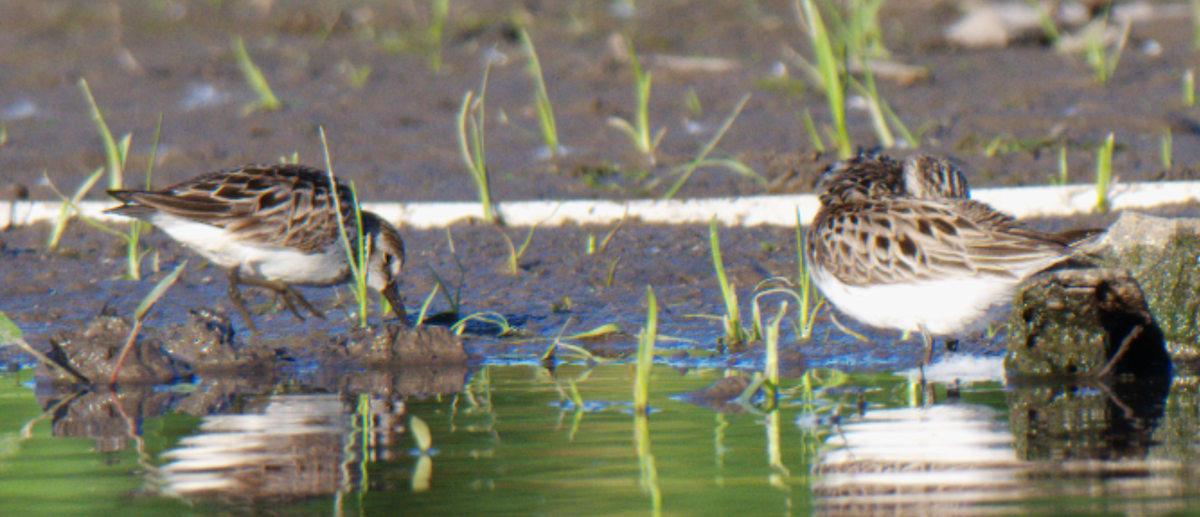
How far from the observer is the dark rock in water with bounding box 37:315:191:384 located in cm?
614

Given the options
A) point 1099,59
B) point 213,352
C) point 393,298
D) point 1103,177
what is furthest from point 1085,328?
point 1099,59

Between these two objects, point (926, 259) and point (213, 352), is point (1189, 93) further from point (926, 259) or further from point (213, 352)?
point (213, 352)

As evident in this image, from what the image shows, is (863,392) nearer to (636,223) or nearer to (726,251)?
(726,251)

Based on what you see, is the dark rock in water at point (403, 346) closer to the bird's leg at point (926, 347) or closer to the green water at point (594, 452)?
the green water at point (594, 452)

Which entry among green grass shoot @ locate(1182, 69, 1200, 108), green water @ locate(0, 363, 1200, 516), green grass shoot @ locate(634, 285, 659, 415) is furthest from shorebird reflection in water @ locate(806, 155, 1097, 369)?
green grass shoot @ locate(1182, 69, 1200, 108)

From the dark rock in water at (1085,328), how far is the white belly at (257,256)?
3605 mm

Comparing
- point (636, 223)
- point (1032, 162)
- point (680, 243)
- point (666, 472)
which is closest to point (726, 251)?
point (680, 243)

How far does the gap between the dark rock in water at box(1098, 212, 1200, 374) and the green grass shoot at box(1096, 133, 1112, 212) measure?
2.36 metres

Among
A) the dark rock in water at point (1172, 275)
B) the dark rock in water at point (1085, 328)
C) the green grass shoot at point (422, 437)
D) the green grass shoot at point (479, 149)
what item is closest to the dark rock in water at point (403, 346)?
the green grass shoot at point (479, 149)

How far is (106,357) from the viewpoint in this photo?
20.2 ft

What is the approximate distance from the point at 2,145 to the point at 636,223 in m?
5.71

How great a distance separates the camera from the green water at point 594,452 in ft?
12.7

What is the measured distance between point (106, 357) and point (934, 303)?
3351 millimetres

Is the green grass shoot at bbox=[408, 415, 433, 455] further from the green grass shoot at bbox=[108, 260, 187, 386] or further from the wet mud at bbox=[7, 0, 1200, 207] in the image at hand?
the wet mud at bbox=[7, 0, 1200, 207]
